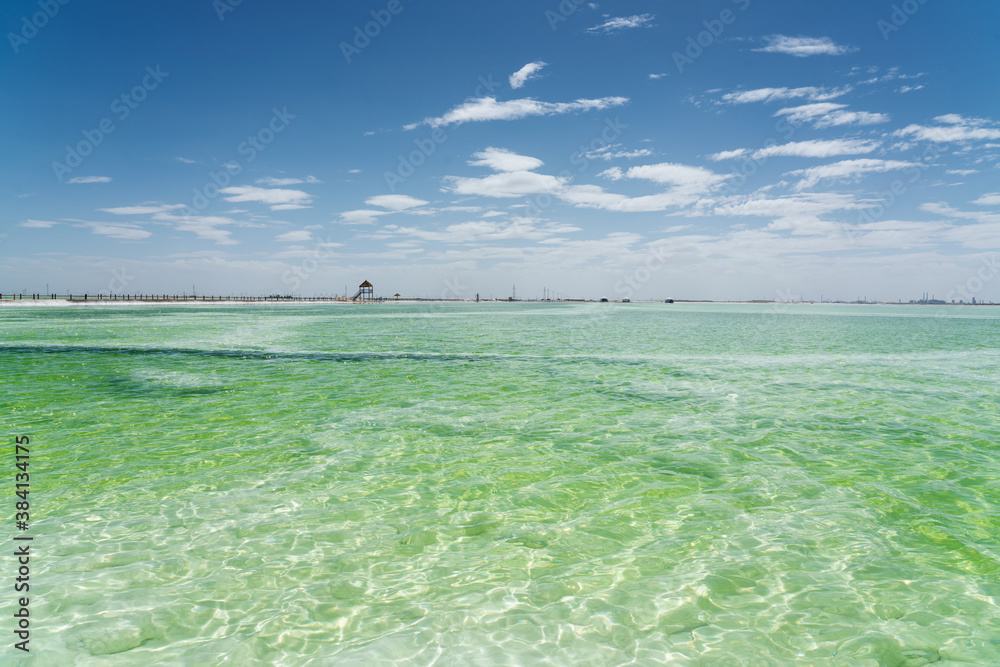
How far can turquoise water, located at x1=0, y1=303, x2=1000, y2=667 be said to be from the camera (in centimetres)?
513

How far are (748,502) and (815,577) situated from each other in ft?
7.34

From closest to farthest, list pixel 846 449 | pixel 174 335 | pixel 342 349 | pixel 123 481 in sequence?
pixel 123 481, pixel 846 449, pixel 342 349, pixel 174 335

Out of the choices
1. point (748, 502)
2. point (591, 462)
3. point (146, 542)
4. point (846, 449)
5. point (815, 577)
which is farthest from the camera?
point (846, 449)

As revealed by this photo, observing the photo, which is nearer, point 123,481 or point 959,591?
point 959,591

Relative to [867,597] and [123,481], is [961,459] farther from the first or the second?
[123,481]

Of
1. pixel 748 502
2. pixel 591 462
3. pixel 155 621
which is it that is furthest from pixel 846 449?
pixel 155 621

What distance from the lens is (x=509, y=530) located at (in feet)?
24.5

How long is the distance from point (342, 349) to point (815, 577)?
29.8 meters

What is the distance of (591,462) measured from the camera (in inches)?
413

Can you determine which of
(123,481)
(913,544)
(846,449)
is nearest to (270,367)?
(123,481)

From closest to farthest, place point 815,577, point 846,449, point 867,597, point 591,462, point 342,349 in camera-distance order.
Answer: point 867,597 < point 815,577 < point 591,462 < point 846,449 < point 342,349

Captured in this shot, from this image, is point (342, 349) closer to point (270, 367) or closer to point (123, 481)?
point (270, 367)

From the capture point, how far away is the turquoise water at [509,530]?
16.8ft

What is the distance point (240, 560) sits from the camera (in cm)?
648
